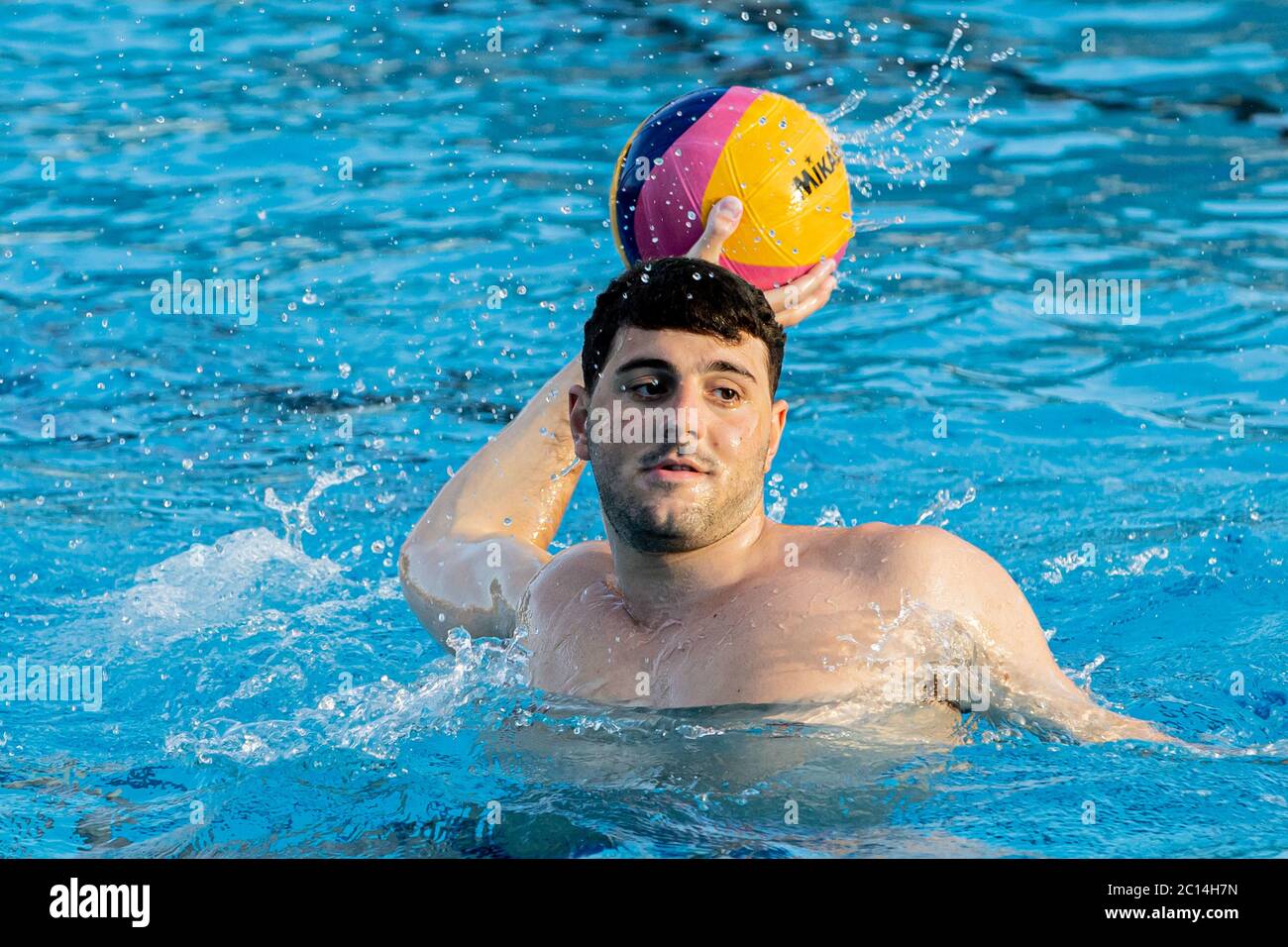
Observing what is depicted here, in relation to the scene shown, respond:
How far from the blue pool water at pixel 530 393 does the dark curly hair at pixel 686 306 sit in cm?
80

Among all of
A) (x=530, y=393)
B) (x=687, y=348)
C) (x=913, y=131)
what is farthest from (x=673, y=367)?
(x=913, y=131)

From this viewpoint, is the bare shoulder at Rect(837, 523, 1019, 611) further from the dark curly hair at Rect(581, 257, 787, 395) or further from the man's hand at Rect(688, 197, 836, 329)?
the man's hand at Rect(688, 197, 836, 329)

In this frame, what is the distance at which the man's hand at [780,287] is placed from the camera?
3.66 m

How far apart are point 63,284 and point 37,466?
4.99 feet

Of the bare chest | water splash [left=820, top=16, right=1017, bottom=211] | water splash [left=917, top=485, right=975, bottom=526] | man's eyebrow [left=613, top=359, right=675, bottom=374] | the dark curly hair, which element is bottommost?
the bare chest

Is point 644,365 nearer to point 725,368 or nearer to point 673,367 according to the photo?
point 673,367

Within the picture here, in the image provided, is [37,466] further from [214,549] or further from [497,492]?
[497,492]

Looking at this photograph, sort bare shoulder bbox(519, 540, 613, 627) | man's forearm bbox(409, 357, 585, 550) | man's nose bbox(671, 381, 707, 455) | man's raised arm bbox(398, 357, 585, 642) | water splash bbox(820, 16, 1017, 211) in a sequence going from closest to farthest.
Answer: man's nose bbox(671, 381, 707, 455)
bare shoulder bbox(519, 540, 613, 627)
man's raised arm bbox(398, 357, 585, 642)
man's forearm bbox(409, 357, 585, 550)
water splash bbox(820, 16, 1017, 211)

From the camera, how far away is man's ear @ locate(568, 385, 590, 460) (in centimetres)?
343

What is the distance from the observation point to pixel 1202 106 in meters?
8.14

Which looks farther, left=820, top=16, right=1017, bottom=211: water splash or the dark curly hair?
left=820, top=16, right=1017, bottom=211: water splash

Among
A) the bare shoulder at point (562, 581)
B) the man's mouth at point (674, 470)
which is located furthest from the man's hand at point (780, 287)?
the bare shoulder at point (562, 581)

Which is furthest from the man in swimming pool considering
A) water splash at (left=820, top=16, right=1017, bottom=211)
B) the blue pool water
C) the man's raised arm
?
water splash at (left=820, top=16, right=1017, bottom=211)
